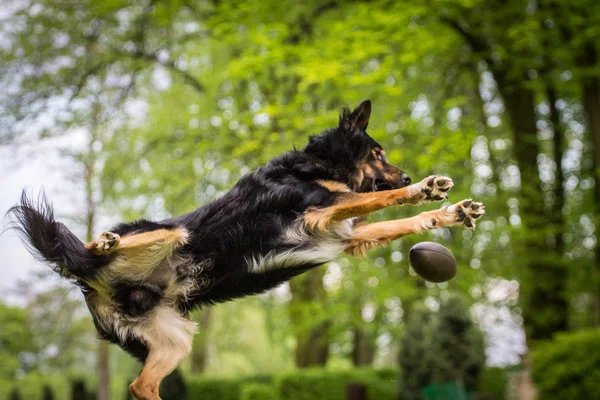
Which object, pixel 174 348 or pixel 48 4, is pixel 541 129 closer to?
pixel 48 4

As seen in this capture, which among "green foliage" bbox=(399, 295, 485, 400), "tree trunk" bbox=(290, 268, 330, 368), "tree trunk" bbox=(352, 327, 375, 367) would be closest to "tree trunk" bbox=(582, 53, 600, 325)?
"green foliage" bbox=(399, 295, 485, 400)

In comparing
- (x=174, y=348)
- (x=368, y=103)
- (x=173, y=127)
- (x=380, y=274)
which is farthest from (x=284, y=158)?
(x=173, y=127)

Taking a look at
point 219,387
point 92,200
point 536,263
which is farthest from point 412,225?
point 219,387

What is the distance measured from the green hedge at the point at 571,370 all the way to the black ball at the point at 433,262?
21.6 ft

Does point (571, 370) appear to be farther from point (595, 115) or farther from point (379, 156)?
point (379, 156)

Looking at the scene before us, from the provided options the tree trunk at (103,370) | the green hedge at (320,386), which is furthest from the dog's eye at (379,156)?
the tree trunk at (103,370)

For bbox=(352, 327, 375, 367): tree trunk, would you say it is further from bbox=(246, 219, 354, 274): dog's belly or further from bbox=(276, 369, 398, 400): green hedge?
bbox=(246, 219, 354, 274): dog's belly

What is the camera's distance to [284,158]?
502 centimetres

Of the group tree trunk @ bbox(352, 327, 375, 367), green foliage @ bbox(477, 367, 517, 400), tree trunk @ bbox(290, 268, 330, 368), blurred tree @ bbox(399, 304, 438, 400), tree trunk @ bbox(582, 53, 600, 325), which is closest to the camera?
blurred tree @ bbox(399, 304, 438, 400)

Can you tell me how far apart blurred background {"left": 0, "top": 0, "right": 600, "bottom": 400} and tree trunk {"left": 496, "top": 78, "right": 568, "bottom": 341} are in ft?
0.15

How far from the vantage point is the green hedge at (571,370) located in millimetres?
10664

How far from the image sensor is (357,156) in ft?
16.5

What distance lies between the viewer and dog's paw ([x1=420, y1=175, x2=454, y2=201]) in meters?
4.52

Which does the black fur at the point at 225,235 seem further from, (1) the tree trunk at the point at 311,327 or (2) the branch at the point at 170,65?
(1) the tree trunk at the point at 311,327
